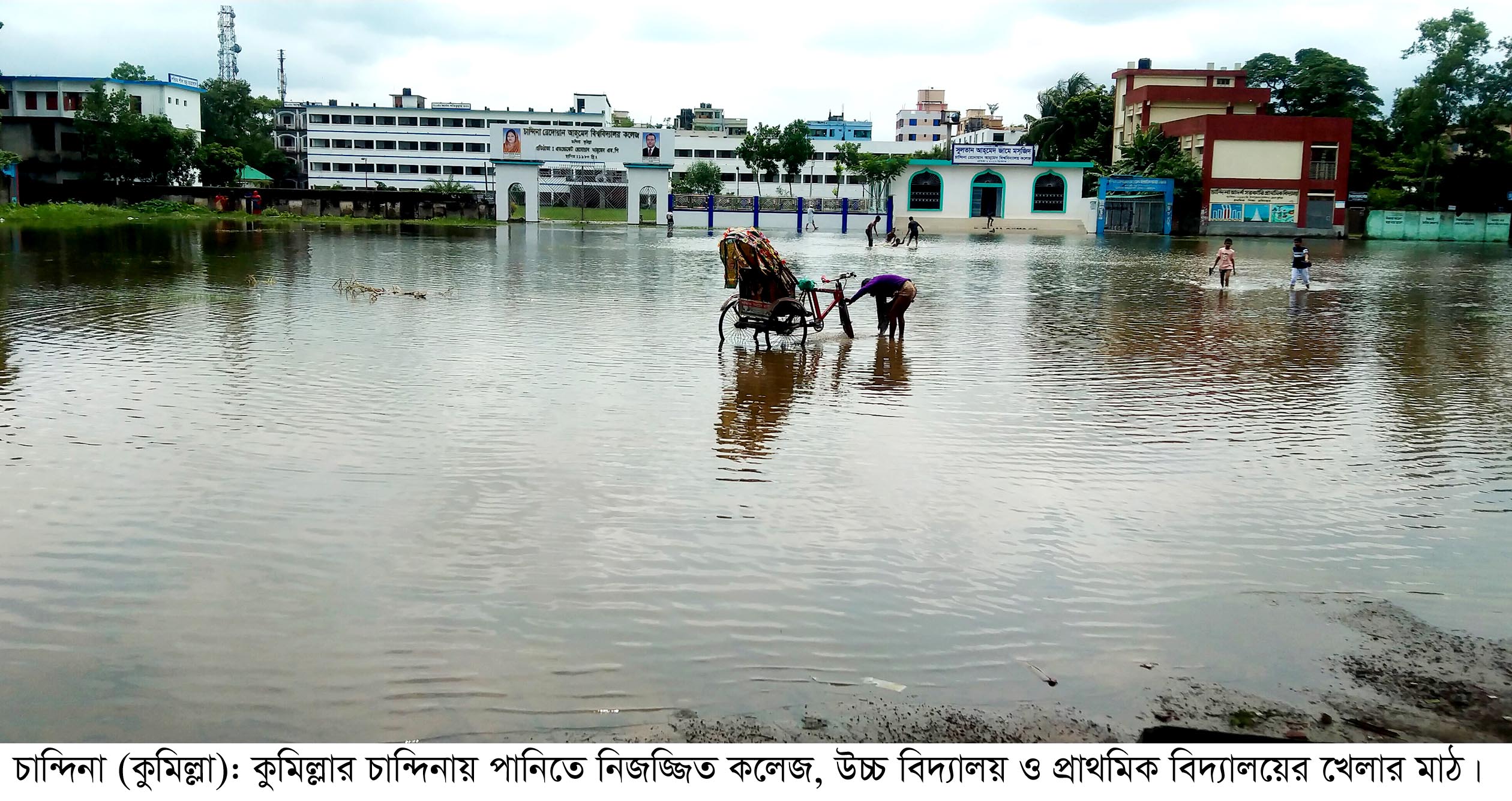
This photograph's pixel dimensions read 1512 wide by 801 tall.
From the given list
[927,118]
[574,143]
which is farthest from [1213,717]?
[927,118]

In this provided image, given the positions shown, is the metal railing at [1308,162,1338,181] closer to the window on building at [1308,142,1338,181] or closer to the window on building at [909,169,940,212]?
the window on building at [1308,142,1338,181]

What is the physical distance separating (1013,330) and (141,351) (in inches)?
414

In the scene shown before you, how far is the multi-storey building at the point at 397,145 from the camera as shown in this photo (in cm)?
9688

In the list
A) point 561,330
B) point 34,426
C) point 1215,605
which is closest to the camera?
point 1215,605

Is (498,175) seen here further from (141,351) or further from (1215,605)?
(1215,605)

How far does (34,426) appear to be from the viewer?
29.3ft

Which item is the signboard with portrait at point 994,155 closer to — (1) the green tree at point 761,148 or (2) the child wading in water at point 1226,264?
(1) the green tree at point 761,148

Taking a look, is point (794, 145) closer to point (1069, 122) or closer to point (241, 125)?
point (1069, 122)

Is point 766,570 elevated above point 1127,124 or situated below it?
below

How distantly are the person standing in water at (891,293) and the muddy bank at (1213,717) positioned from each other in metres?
9.76

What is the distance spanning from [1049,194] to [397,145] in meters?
55.0

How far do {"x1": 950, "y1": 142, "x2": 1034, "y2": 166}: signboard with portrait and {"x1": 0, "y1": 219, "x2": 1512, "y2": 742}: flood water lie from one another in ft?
169
